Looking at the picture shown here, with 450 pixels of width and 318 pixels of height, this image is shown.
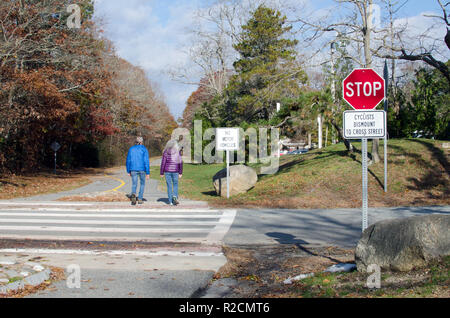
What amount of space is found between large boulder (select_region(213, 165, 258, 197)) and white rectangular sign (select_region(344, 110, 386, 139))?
31.7ft

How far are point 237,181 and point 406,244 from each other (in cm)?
1111

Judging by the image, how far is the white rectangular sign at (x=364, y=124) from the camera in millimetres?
6430

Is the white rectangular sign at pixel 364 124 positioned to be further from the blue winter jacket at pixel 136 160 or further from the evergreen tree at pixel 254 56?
the evergreen tree at pixel 254 56

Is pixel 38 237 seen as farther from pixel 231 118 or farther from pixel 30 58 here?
pixel 231 118

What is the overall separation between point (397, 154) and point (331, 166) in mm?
2764

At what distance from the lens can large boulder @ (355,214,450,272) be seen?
16.3 feet

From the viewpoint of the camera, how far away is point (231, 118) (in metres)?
41.2

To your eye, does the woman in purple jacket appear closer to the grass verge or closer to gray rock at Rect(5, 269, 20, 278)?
the grass verge

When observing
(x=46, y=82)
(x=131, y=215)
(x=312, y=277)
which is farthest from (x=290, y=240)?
(x=46, y=82)

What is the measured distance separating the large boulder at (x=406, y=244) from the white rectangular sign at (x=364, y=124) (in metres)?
1.45

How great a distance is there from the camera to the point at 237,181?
52.8 ft

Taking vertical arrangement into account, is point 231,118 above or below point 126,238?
above

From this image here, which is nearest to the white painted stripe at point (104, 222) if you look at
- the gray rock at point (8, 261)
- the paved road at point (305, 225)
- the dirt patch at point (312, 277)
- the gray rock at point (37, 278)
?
the paved road at point (305, 225)
